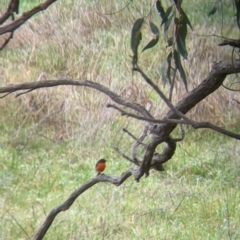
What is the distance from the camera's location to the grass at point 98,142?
3.81m

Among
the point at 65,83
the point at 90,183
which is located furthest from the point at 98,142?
the point at 65,83

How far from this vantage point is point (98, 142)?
16.9ft

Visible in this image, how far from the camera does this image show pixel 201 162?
4.69m

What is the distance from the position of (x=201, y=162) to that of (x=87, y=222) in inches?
46.3

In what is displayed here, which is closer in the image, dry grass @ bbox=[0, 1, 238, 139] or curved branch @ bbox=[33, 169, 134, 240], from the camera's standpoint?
curved branch @ bbox=[33, 169, 134, 240]

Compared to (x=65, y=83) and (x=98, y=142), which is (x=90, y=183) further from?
(x=98, y=142)

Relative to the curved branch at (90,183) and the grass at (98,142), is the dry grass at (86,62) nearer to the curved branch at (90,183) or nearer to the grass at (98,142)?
the grass at (98,142)

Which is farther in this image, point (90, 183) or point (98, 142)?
point (98, 142)

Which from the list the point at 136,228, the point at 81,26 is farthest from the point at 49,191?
the point at 81,26

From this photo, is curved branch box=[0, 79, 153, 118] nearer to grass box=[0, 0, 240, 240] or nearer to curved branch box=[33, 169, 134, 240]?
curved branch box=[33, 169, 134, 240]

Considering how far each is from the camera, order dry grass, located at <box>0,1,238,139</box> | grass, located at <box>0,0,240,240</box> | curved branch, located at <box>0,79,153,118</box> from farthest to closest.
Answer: dry grass, located at <box>0,1,238,139</box> → grass, located at <box>0,0,240,240</box> → curved branch, located at <box>0,79,153,118</box>

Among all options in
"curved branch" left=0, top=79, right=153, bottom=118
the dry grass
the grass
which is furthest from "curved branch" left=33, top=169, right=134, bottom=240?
the dry grass

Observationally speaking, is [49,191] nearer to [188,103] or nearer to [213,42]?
[213,42]

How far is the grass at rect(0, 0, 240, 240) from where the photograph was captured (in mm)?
3807
